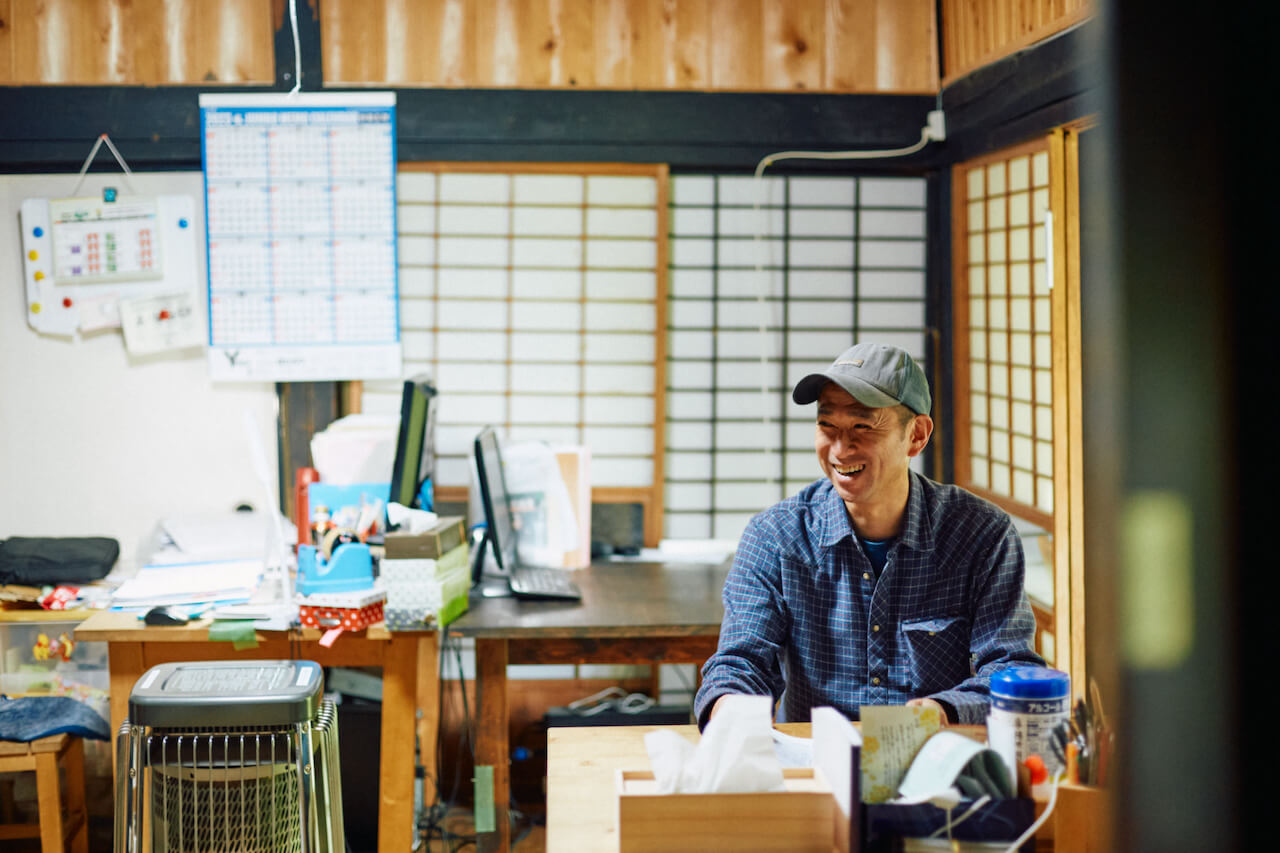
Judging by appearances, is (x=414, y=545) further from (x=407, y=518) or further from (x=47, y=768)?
(x=47, y=768)

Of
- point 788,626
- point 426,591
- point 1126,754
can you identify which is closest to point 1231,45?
point 1126,754

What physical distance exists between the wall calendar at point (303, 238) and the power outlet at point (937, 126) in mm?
1828

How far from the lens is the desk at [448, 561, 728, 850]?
291 centimetres

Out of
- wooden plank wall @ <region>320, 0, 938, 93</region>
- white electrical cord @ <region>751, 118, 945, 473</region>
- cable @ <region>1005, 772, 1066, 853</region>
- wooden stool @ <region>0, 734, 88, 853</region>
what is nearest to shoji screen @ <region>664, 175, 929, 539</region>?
white electrical cord @ <region>751, 118, 945, 473</region>

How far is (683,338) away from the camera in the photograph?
388 cm

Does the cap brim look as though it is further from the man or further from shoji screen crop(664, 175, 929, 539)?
shoji screen crop(664, 175, 929, 539)

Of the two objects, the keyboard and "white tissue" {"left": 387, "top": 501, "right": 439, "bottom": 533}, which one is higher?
"white tissue" {"left": 387, "top": 501, "right": 439, "bottom": 533}

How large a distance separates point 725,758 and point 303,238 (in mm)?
2882

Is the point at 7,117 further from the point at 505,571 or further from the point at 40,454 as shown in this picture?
the point at 505,571

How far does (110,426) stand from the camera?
3.73m

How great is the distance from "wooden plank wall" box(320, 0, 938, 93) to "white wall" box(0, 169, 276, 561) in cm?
81

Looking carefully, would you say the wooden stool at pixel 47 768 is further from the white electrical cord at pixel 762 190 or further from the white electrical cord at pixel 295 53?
the white electrical cord at pixel 762 190

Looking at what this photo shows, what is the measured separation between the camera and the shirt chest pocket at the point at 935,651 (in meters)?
2.03

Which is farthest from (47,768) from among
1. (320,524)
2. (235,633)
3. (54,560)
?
(320,524)
